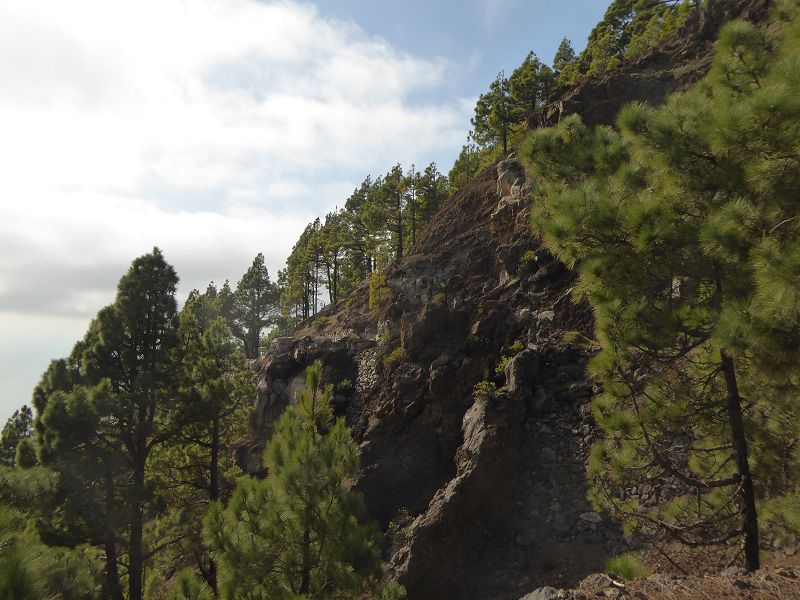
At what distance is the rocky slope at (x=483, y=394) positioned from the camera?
520 inches

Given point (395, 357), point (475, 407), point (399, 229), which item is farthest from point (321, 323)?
point (475, 407)

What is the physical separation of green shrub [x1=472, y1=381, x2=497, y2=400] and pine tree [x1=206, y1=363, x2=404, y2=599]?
862 cm

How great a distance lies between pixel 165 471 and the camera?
14.7 meters

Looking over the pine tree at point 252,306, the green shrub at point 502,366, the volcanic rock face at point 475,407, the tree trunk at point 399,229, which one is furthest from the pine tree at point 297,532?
the pine tree at point 252,306

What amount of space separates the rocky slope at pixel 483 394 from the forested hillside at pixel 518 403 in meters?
0.10

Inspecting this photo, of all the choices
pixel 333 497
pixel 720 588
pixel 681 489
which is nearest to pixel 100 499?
pixel 333 497

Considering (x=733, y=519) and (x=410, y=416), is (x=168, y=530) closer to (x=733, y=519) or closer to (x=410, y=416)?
(x=410, y=416)

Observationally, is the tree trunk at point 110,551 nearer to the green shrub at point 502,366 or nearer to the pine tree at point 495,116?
the green shrub at point 502,366

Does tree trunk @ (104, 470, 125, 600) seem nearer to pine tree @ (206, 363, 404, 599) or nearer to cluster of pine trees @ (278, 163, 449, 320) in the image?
pine tree @ (206, 363, 404, 599)

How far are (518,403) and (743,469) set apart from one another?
9.99m

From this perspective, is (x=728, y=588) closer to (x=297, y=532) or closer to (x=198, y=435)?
(x=297, y=532)

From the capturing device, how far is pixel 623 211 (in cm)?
577

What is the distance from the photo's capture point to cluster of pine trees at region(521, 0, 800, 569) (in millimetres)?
4637

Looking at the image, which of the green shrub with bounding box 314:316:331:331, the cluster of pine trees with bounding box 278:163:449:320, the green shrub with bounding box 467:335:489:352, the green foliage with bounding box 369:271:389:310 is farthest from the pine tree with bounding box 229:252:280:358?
the green shrub with bounding box 467:335:489:352
